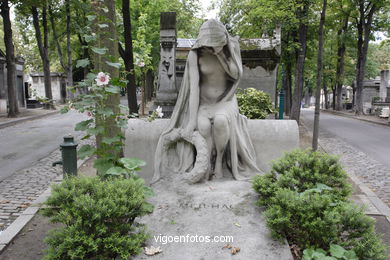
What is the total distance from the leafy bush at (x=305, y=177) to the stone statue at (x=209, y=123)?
0.73 metres

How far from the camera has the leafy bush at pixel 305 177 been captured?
3766 millimetres

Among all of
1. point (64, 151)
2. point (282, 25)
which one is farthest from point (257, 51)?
point (64, 151)

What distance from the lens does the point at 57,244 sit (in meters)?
2.93

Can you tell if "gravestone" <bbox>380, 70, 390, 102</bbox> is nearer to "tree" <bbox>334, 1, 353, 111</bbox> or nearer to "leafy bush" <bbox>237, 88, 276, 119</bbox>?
"tree" <bbox>334, 1, 353, 111</bbox>

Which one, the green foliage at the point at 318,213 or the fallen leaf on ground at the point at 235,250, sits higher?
the green foliage at the point at 318,213

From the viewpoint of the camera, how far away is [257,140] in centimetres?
521

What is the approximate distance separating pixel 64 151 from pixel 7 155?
504 centimetres

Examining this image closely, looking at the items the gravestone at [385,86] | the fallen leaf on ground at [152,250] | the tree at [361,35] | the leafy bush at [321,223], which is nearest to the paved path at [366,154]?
the leafy bush at [321,223]

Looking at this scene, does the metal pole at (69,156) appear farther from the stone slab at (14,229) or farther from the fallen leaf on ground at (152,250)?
the fallen leaf on ground at (152,250)

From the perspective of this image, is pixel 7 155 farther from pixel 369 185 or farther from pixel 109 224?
pixel 369 185

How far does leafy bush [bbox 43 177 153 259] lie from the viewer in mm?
2842

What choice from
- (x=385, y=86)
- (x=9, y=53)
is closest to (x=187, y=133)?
(x=9, y=53)

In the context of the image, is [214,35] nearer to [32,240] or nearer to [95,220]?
[95,220]
